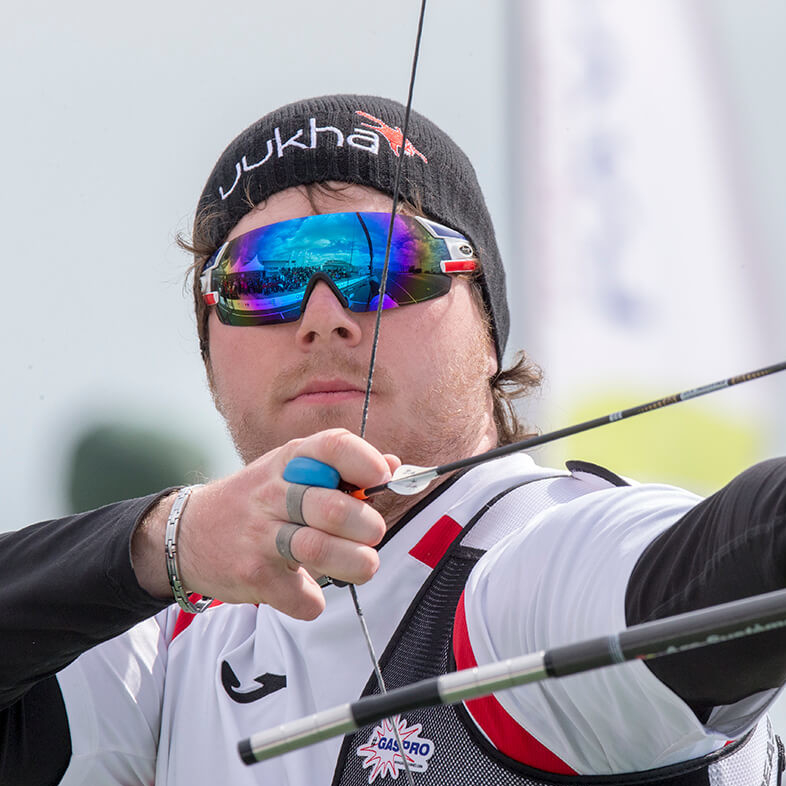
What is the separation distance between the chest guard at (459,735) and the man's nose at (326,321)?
1.29 feet

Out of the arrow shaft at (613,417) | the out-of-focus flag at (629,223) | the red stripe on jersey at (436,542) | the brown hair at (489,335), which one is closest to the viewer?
the arrow shaft at (613,417)

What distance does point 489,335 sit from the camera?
195cm

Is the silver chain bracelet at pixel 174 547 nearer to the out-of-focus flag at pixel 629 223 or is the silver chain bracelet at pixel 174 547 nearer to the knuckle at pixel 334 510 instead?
the knuckle at pixel 334 510

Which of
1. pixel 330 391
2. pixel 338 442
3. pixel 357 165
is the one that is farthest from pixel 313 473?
pixel 357 165

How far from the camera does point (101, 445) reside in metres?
3.47

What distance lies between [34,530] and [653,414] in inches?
60.2

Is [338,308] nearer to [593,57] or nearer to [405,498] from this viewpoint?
[405,498]

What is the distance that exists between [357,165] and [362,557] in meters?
1.02

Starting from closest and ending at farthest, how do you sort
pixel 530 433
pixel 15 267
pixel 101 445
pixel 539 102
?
pixel 530 433
pixel 539 102
pixel 15 267
pixel 101 445

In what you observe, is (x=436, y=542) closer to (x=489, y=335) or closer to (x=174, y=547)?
(x=174, y=547)

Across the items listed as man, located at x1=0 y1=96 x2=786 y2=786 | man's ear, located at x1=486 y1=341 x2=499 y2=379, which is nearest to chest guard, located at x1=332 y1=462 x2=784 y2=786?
man, located at x1=0 y1=96 x2=786 y2=786

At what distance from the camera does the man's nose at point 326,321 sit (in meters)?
1.61

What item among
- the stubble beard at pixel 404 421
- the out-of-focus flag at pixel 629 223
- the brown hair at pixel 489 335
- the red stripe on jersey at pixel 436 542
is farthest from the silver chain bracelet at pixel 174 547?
the out-of-focus flag at pixel 629 223

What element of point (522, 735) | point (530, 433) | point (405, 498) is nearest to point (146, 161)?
point (530, 433)
